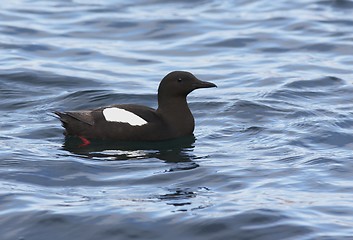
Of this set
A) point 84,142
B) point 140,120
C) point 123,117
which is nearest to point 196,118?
point 140,120

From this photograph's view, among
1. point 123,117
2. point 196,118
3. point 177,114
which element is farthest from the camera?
point 196,118

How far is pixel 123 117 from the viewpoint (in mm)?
11867

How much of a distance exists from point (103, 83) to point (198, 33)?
4.16 meters

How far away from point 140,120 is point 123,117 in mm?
201

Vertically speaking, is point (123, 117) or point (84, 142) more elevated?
point (123, 117)

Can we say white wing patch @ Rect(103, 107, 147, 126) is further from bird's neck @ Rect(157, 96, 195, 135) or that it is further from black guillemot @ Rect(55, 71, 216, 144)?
bird's neck @ Rect(157, 96, 195, 135)

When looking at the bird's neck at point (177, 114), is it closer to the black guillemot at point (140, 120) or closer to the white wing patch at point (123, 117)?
the black guillemot at point (140, 120)

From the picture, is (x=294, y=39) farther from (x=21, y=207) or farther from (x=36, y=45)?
(x=21, y=207)

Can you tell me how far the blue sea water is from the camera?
29.2ft

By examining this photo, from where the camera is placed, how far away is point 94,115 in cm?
1205

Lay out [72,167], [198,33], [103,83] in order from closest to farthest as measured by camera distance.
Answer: [72,167] → [103,83] → [198,33]

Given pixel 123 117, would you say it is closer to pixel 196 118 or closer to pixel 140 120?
pixel 140 120

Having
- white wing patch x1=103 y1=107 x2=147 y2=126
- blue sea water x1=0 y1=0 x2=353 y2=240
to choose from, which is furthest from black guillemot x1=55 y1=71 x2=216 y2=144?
blue sea water x1=0 y1=0 x2=353 y2=240

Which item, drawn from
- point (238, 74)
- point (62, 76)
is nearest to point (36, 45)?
point (62, 76)
